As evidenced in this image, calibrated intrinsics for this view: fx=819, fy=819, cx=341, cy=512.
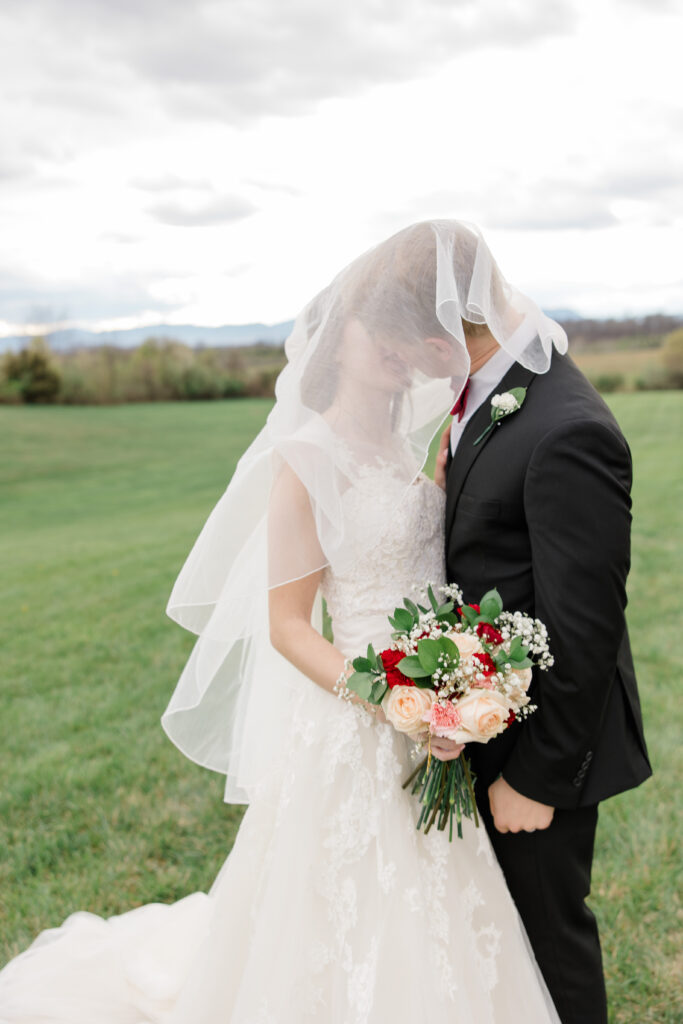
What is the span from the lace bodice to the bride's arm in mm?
127

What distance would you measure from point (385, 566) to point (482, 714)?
0.72 m

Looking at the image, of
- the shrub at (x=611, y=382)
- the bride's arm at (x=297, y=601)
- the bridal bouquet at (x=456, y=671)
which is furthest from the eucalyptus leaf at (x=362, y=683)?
the shrub at (x=611, y=382)

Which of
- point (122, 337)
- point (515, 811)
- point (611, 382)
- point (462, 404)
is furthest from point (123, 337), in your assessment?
point (515, 811)

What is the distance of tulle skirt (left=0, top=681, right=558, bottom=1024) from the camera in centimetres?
235

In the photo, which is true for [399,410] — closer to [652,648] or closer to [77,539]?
[652,648]

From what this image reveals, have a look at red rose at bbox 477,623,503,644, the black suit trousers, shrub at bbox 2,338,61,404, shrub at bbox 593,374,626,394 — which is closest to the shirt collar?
red rose at bbox 477,623,503,644

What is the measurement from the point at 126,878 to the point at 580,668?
2668 millimetres

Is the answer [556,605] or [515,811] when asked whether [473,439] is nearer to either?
[556,605]

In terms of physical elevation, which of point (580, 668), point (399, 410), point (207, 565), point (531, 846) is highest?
point (399, 410)

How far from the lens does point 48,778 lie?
4.63 metres

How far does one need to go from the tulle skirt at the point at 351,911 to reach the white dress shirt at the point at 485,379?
1014 mm

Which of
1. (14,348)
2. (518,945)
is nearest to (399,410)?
(518,945)

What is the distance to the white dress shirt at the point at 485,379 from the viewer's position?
2488 mm

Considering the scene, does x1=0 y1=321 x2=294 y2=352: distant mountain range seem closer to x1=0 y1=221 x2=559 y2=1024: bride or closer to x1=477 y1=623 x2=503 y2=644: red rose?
x1=0 y1=221 x2=559 y2=1024: bride
